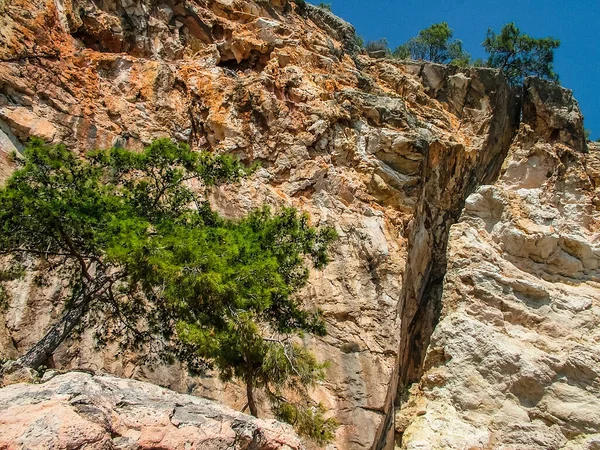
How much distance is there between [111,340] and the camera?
10367mm

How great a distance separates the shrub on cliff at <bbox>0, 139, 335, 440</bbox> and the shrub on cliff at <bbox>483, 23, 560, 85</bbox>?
18.9 metres

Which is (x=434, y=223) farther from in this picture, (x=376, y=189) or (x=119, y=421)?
(x=119, y=421)

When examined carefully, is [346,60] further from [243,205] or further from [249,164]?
[243,205]

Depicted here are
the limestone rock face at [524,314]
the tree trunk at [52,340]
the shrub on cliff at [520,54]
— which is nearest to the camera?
the tree trunk at [52,340]

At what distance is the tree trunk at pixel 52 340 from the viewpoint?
8273mm

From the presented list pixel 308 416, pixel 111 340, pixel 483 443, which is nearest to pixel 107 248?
pixel 111 340

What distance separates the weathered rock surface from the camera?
5207 mm

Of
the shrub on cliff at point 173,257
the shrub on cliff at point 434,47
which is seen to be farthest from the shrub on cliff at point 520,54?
the shrub on cliff at point 173,257

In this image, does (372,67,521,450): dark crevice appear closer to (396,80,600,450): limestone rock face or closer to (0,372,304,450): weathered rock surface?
(396,80,600,450): limestone rock face

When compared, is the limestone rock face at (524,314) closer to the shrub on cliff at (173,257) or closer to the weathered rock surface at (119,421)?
the shrub on cliff at (173,257)

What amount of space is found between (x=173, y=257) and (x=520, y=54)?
22.3m

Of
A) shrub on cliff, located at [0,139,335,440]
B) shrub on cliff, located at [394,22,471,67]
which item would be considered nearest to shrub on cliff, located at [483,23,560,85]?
shrub on cliff, located at [394,22,471,67]

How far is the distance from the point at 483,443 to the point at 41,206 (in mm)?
10815

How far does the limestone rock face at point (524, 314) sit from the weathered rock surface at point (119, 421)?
820 cm
